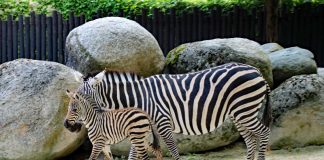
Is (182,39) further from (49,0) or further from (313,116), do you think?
(49,0)

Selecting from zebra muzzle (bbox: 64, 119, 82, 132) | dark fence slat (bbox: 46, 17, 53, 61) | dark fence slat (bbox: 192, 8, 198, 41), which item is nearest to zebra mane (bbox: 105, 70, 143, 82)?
zebra muzzle (bbox: 64, 119, 82, 132)

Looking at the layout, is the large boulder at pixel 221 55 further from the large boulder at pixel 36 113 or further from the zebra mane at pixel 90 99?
the zebra mane at pixel 90 99

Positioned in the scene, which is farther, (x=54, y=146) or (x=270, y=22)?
(x=270, y=22)

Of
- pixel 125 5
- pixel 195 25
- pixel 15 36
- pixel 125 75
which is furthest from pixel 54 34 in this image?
pixel 125 75

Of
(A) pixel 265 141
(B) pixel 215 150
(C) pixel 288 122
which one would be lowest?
(B) pixel 215 150

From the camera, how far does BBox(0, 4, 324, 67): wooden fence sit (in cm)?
1249

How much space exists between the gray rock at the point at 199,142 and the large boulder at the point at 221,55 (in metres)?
1.04

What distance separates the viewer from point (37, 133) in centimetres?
799

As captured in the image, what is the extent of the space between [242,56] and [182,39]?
4.08 meters

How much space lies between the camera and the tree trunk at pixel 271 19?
12352 mm

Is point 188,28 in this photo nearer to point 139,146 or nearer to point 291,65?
point 291,65

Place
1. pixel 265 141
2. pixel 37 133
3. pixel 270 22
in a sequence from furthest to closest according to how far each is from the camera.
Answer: pixel 270 22, pixel 37 133, pixel 265 141

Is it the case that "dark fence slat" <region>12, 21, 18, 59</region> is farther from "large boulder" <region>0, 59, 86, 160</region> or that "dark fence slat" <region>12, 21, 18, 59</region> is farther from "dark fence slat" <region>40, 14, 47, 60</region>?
"large boulder" <region>0, 59, 86, 160</region>

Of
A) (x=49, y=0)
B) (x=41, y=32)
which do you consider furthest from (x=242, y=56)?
(x=49, y=0)
